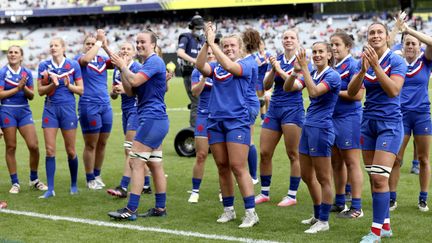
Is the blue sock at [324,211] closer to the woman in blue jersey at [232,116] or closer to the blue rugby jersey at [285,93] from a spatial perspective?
the woman in blue jersey at [232,116]

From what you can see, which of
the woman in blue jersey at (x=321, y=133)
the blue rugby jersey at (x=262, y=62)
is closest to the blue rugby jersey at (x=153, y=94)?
the woman in blue jersey at (x=321, y=133)

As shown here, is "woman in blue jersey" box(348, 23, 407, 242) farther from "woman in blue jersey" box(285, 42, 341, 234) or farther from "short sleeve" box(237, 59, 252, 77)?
"short sleeve" box(237, 59, 252, 77)

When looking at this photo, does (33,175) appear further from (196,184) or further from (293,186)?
(293,186)

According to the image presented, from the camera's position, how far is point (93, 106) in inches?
348

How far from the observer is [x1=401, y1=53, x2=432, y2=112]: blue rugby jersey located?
747cm

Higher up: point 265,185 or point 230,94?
point 230,94

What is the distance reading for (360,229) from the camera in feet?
21.7

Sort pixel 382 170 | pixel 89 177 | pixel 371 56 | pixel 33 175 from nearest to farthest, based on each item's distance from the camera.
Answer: pixel 371 56 < pixel 382 170 < pixel 33 175 < pixel 89 177

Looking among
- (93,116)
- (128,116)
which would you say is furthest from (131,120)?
(93,116)

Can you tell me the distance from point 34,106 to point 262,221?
60.6ft

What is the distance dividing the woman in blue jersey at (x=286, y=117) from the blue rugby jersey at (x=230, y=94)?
3.11 ft

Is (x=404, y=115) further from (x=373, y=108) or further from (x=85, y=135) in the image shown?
(x=85, y=135)

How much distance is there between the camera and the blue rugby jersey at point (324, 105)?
6469 mm

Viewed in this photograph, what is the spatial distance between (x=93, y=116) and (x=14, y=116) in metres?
0.99
